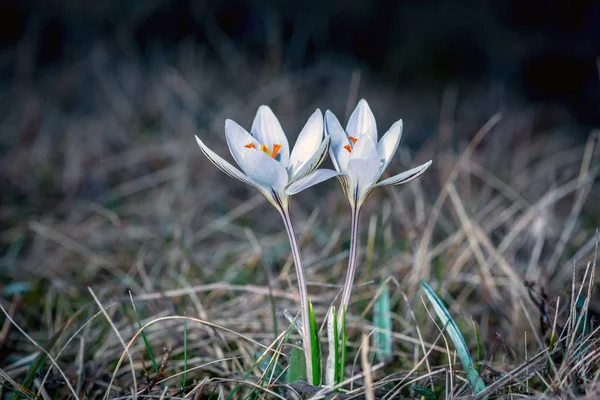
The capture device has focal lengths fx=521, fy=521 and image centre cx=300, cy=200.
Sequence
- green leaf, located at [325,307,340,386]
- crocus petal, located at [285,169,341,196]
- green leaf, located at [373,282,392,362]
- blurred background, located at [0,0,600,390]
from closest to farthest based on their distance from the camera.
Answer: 1. crocus petal, located at [285,169,341,196]
2. green leaf, located at [325,307,340,386]
3. green leaf, located at [373,282,392,362]
4. blurred background, located at [0,0,600,390]

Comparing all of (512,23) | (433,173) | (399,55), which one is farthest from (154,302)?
(512,23)

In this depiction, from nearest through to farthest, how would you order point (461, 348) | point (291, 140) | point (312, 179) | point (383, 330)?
point (312, 179) → point (461, 348) → point (383, 330) → point (291, 140)

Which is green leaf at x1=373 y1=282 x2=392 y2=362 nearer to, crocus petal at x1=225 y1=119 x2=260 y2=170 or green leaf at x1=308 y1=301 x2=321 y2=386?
green leaf at x1=308 y1=301 x2=321 y2=386

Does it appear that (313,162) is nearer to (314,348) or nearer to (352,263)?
(352,263)

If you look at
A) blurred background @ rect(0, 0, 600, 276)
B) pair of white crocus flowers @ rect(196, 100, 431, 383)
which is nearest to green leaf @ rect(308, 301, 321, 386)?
pair of white crocus flowers @ rect(196, 100, 431, 383)

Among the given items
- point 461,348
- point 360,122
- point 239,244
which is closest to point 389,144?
point 360,122

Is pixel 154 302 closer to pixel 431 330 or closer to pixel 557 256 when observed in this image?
pixel 431 330

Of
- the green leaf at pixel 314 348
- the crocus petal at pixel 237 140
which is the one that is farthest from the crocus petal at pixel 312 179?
the green leaf at pixel 314 348

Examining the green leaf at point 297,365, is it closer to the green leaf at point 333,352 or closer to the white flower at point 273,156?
the green leaf at point 333,352
